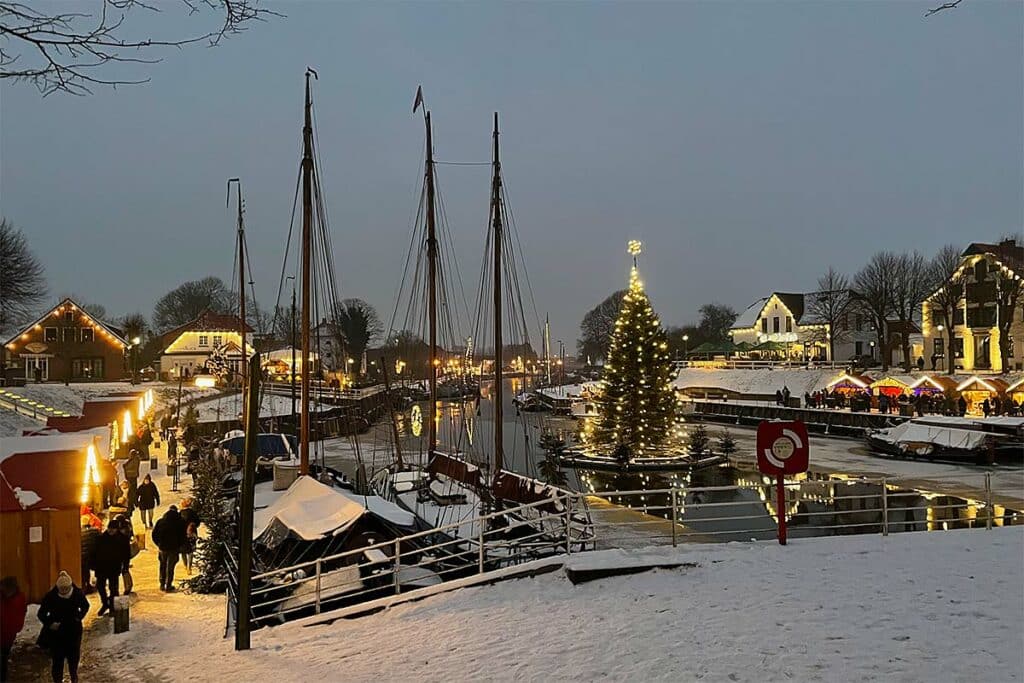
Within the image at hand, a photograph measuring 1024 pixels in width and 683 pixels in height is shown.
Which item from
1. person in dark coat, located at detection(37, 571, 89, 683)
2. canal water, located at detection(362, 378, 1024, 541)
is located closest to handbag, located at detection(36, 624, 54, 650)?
person in dark coat, located at detection(37, 571, 89, 683)

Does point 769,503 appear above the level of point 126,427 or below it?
below

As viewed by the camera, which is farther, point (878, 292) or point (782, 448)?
point (878, 292)

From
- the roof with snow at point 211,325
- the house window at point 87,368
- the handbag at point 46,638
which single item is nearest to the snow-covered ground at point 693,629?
the handbag at point 46,638

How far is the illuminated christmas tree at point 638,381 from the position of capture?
32.5 metres

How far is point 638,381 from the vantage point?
106 ft

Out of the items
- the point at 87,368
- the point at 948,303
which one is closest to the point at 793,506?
the point at 948,303

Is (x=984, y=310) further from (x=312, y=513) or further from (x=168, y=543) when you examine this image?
(x=168, y=543)

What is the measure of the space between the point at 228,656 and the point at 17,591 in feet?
8.47

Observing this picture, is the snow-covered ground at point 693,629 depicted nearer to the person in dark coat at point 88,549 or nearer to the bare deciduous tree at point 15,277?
the person in dark coat at point 88,549

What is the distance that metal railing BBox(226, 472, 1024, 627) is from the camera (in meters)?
10.6

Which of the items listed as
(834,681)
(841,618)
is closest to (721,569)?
(841,618)

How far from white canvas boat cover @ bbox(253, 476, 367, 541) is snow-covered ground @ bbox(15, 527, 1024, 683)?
7.10ft

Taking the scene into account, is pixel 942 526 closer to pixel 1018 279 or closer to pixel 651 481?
pixel 651 481

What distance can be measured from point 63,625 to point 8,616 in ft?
2.02
